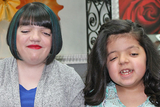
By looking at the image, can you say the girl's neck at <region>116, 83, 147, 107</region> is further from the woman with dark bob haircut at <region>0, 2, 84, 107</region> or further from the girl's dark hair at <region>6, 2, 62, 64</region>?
the girl's dark hair at <region>6, 2, 62, 64</region>

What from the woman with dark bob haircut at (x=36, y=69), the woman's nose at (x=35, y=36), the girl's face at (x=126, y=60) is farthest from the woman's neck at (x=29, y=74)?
the girl's face at (x=126, y=60)

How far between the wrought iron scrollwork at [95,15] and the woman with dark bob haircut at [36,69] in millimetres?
641

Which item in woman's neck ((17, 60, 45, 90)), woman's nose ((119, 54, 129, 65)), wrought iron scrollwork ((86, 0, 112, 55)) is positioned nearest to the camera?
woman's nose ((119, 54, 129, 65))

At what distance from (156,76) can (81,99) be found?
0.39m

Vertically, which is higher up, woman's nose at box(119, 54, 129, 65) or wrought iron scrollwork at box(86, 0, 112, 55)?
wrought iron scrollwork at box(86, 0, 112, 55)

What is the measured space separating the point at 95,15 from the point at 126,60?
0.86 m

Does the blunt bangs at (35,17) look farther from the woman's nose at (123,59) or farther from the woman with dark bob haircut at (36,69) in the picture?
the woman's nose at (123,59)

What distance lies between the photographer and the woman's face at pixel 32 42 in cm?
83

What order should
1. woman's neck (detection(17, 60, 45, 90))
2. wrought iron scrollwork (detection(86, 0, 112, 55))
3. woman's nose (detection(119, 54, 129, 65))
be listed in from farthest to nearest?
1. wrought iron scrollwork (detection(86, 0, 112, 55))
2. woman's neck (detection(17, 60, 45, 90))
3. woman's nose (detection(119, 54, 129, 65))

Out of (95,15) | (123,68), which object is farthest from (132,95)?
(95,15)

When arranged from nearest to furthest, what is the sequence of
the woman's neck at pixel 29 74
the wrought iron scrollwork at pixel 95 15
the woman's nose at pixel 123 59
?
the woman's nose at pixel 123 59 < the woman's neck at pixel 29 74 < the wrought iron scrollwork at pixel 95 15

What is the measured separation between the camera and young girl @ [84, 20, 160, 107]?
827 mm

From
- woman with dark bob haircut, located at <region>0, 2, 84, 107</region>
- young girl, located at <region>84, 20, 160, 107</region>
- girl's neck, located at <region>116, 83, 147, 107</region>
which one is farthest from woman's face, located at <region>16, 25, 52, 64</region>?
girl's neck, located at <region>116, 83, 147, 107</region>

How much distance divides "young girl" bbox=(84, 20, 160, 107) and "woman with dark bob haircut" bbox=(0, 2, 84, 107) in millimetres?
106
